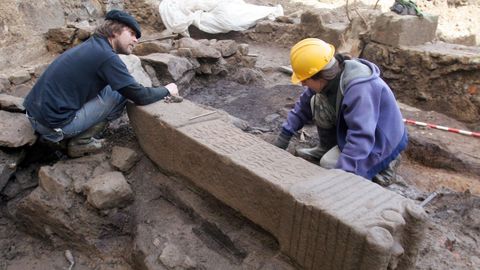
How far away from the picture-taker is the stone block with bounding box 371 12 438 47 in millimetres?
5961

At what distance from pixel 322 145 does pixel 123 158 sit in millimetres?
1667

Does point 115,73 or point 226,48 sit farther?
point 226,48

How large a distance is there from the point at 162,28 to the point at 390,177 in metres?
6.88

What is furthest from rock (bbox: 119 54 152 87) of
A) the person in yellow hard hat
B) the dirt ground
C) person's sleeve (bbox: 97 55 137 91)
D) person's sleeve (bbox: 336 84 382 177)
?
person's sleeve (bbox: 336 84 382 177)

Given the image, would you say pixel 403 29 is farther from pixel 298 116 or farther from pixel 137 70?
pixel 137 70

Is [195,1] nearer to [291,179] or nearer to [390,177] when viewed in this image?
[390,177]

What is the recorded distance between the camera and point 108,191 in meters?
2.91

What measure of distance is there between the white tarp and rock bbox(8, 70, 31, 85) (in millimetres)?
3591

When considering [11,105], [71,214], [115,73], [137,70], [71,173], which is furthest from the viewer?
[137,70]

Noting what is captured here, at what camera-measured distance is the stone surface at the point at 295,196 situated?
5.72 feet

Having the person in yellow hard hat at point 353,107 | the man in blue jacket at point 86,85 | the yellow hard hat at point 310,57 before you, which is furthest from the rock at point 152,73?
the yellow hard hat at point 310,57

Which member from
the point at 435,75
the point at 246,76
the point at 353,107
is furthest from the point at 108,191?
the point at 435,75

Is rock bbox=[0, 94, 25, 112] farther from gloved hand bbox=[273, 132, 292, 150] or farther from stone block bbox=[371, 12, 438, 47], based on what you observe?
stone block bbox=[371, 12, 438, 47]

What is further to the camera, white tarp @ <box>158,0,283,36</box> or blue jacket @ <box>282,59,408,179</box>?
white tarp @ <box>158,0,283,36</box>
